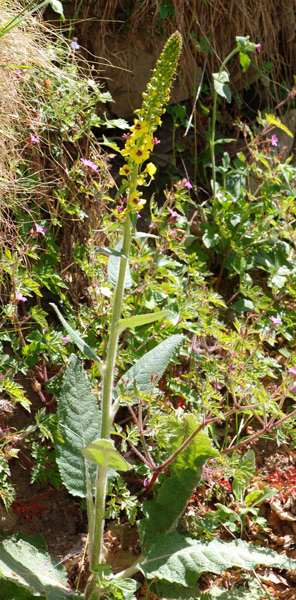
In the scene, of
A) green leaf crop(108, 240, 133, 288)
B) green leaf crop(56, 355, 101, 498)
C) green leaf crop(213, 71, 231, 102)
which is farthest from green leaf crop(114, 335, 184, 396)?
green leaf crop(213, 71, 231, 102)

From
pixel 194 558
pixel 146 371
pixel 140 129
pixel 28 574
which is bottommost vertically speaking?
pixel 194 558

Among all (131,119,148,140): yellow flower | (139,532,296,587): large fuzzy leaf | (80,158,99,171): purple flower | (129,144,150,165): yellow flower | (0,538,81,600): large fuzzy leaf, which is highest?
(131,119,148,140): yellow flower

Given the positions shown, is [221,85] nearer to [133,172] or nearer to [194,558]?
[133,172]

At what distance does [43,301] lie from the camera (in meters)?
2.55

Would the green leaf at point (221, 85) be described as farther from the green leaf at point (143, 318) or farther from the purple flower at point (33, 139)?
the green leaf at point (143, 318)

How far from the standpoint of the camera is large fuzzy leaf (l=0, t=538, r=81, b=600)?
1.79 m

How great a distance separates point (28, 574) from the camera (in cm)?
184

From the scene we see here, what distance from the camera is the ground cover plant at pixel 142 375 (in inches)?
73.1

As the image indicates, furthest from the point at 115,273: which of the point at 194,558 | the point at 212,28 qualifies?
the point at 212,28

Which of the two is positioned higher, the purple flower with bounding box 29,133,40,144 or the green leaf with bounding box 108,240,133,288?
the purple flower with bounding box 29,133,40,144

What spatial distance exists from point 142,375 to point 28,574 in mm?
659

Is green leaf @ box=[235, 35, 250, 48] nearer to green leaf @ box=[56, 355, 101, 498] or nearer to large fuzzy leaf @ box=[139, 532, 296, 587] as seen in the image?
green leaf @ box=[56, 355, 101, 498]

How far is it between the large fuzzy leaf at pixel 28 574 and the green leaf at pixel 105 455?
390 mm

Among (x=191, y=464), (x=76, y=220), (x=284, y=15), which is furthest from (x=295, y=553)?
(x=284, y=15)
